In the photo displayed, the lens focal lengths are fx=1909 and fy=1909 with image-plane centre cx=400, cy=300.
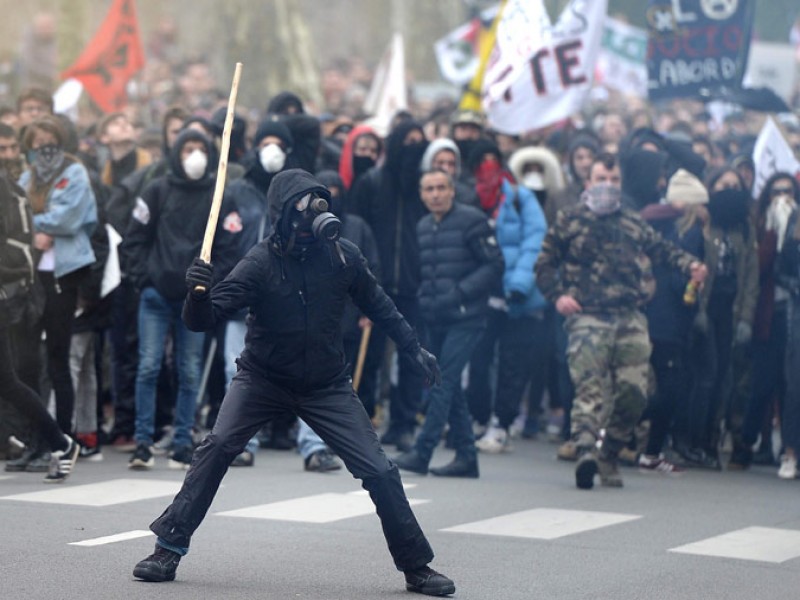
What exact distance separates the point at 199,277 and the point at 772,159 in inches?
299

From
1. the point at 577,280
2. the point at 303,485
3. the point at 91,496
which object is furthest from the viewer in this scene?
the point at 577,280

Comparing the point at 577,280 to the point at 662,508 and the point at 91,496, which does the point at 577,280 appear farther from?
the point at 91,496

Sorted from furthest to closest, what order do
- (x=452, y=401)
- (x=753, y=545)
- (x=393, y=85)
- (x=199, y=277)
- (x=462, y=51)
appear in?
(x=462, y=51), (x=393, y=85), (x=452, y=401), (x=753, y=545), (x=199, y=277)

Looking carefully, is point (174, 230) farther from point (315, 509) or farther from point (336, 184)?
point (315, 509)

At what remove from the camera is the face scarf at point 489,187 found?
46.5 feet

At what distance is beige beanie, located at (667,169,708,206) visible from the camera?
13.7 metres

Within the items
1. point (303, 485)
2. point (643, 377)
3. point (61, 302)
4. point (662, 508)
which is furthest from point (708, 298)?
point (61, 302)

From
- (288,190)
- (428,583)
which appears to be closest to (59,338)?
(288,190)

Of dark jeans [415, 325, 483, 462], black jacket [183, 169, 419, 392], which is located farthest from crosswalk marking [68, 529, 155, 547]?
dark jeans [415, 325, 483, 462]

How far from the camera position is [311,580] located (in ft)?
27.7

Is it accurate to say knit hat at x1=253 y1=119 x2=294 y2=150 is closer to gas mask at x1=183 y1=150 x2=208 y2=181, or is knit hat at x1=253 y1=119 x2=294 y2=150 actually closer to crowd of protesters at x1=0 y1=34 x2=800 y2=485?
crowd of protesters at x1=0 y1=34 x2=800 y2=485

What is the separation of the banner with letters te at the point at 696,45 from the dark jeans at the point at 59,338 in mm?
7396

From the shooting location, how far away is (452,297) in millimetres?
12547

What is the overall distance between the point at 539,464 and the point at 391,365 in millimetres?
2616
